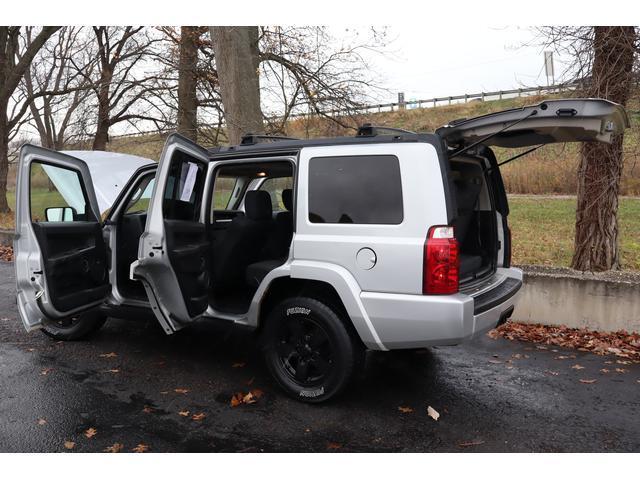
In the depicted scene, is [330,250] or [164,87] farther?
[164,87]

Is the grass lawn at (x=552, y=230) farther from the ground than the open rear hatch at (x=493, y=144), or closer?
closer

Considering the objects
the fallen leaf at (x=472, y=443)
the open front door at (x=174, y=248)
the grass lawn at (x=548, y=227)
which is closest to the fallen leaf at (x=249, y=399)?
the open front door at (x=174, y=248)

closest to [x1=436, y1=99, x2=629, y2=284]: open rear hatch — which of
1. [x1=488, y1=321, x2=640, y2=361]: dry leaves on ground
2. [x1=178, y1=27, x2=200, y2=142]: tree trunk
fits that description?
[x1=488, y1=321, x2=640, y2=361]: dry leaves on ground

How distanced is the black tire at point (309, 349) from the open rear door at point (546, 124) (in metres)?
1.67

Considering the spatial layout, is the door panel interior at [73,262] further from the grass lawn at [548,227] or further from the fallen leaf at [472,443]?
the fallen leaf at [472,443]

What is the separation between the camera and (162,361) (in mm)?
5078

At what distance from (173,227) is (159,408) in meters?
1.43

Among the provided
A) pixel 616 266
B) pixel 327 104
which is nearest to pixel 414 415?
pixel 616 266

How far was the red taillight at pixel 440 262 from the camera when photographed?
353 centimetres

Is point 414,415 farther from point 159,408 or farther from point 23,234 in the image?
point 23,234

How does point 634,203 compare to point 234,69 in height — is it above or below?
below

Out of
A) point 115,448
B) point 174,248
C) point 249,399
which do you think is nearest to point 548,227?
point 249,399

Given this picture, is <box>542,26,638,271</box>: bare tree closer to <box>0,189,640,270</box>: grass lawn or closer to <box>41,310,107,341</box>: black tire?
<box>0,189,640,270</box>: grass lawn

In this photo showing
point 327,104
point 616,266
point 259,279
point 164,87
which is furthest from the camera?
point 164,87
